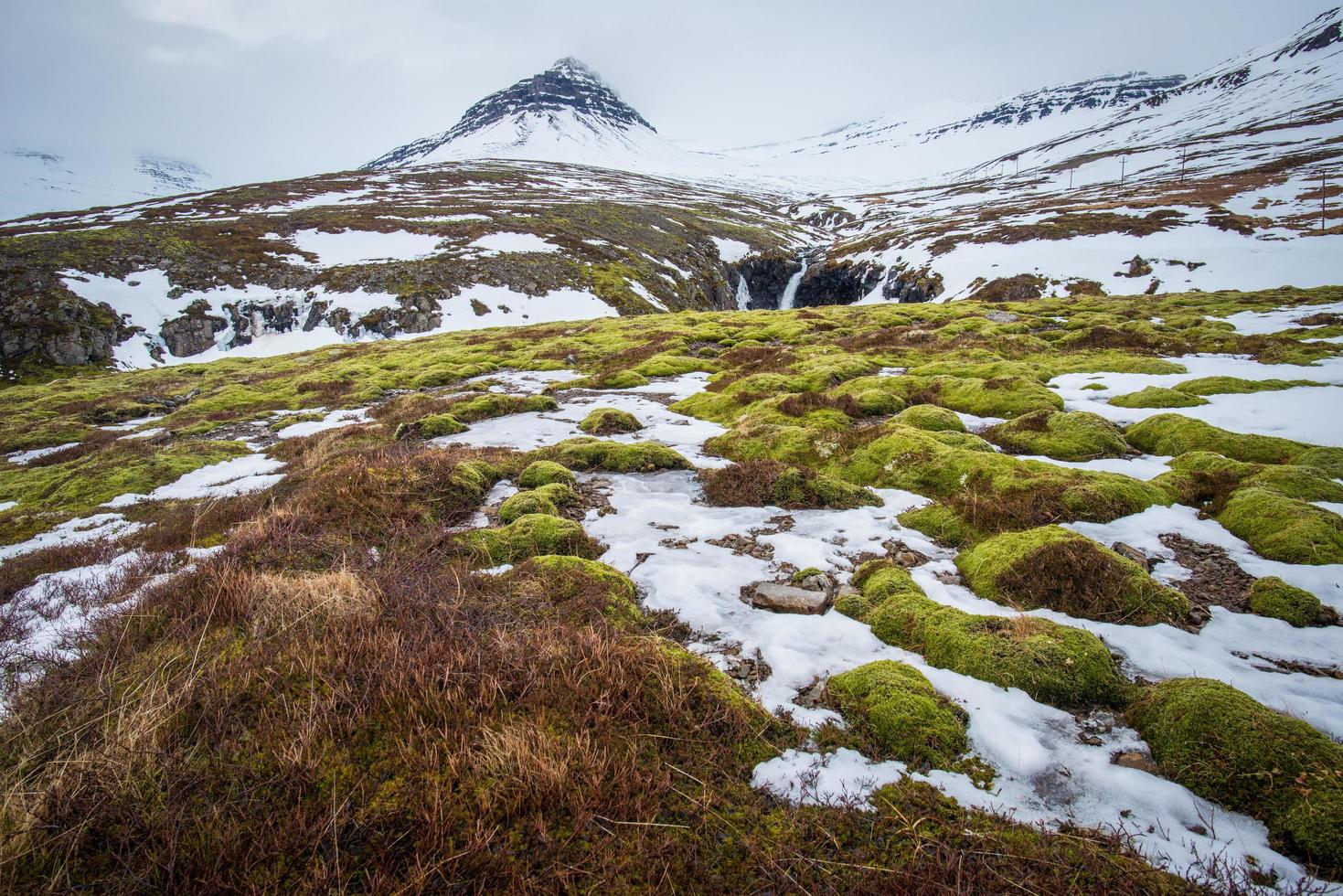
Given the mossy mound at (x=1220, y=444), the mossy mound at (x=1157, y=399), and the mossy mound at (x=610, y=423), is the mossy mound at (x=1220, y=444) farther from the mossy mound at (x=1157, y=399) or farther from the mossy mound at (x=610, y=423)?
the mossy mound at (x=610, y=423)

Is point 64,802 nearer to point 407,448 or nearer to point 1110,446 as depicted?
point 407,448

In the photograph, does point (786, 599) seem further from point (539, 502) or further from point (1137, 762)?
point (539, 502)

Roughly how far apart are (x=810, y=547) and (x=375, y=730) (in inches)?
A: 212

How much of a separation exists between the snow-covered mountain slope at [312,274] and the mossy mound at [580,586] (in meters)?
44.9

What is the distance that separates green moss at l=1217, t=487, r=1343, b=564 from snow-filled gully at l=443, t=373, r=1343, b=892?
20cm

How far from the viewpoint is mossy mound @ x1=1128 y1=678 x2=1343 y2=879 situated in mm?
2930

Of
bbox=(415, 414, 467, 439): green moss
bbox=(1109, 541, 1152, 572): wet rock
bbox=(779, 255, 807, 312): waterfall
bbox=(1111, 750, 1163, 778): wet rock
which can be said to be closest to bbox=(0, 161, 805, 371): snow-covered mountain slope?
bbox=(779, 255, 807, 312): waterfall

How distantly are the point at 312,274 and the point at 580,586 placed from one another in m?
59.6

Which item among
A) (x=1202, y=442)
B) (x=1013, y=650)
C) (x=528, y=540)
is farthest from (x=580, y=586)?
(x=1202, y=442)

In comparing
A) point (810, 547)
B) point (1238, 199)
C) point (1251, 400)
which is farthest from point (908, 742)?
point (1238, 199)

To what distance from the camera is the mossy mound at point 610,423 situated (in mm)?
13570

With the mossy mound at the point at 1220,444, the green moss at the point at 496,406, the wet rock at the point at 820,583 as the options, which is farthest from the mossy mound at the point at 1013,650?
the green moss at the point at 496,406

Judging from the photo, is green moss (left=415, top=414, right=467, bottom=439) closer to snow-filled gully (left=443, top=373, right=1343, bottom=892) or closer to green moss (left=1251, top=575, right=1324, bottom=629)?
snow-filled gully (left=443, top=373, right=1343, bottom=892)

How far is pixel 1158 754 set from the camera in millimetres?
3646
